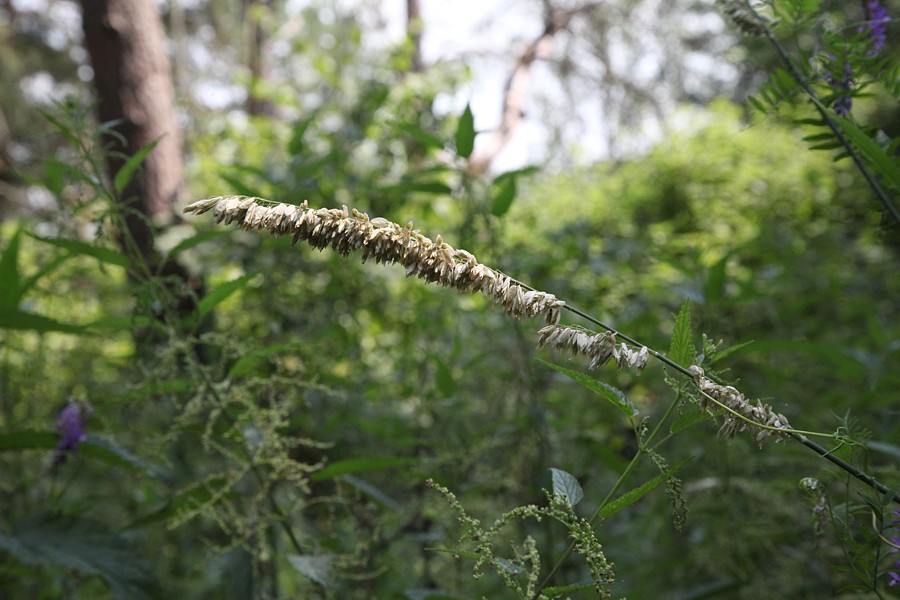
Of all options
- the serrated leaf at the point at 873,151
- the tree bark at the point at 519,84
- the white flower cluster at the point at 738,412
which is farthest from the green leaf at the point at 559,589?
the tree bark at the point at 519,84

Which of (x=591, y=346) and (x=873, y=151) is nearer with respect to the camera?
(x=591, y=346)

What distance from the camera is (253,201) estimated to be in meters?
0.84

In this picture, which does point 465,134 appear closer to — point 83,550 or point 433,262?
point 433,262

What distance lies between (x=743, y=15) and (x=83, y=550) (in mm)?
1831

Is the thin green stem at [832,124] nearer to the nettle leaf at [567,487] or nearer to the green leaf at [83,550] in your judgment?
the nettle leaf at [567,487]

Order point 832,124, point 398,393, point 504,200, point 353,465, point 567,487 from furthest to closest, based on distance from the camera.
Answer: point 398,393
point 504,200
point 353,465
point 832,124
point 567,487

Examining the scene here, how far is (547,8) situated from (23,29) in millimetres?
12979

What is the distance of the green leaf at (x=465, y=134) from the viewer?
185 centimetres

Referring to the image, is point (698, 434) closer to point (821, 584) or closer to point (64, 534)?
point (821, 584)

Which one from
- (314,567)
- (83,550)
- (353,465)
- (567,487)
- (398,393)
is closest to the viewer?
(567,487)

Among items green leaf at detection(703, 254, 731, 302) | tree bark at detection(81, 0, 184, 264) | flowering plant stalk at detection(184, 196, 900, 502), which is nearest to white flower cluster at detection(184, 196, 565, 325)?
flowering plant stalk at detection(184, 196, 900, 502)

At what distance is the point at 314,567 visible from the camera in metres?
1.46

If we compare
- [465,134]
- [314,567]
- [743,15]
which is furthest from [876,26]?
[314,567]

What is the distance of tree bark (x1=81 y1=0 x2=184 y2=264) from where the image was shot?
3.78 meters
